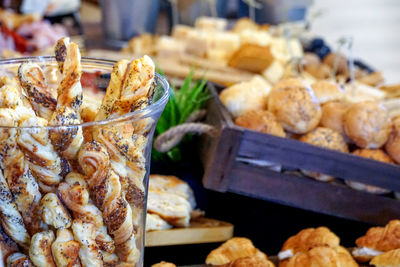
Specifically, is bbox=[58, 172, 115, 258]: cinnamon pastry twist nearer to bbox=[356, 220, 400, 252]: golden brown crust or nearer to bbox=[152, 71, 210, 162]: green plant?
bbox=[356, 220, 400, 252]: golden brown crust

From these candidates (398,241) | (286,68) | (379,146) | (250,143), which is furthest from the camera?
(286,68)

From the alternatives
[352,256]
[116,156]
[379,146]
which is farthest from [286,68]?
[116,156]

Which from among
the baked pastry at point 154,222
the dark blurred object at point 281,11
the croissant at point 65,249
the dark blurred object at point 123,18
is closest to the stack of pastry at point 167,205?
the baked pastry at point 154,222

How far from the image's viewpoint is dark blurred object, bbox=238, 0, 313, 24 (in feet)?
10.3

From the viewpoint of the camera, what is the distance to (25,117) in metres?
0.53

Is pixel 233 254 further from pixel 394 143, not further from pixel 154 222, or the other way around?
pixel 394 143

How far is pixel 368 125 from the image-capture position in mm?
1204

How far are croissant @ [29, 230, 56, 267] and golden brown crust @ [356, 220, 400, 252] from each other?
651 millimetres

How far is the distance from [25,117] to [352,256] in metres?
0.73

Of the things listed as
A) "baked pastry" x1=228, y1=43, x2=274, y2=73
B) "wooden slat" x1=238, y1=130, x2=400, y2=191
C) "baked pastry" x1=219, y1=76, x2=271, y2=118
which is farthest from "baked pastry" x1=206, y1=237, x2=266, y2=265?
"baked pastry" x1=228, y1=43, x2=274, y2=73

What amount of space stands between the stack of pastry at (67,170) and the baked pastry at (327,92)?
2.74 ft

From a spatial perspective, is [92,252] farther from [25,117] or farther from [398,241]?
[398,241]

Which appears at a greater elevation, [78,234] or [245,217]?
[78,234]

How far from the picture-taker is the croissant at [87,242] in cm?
57
